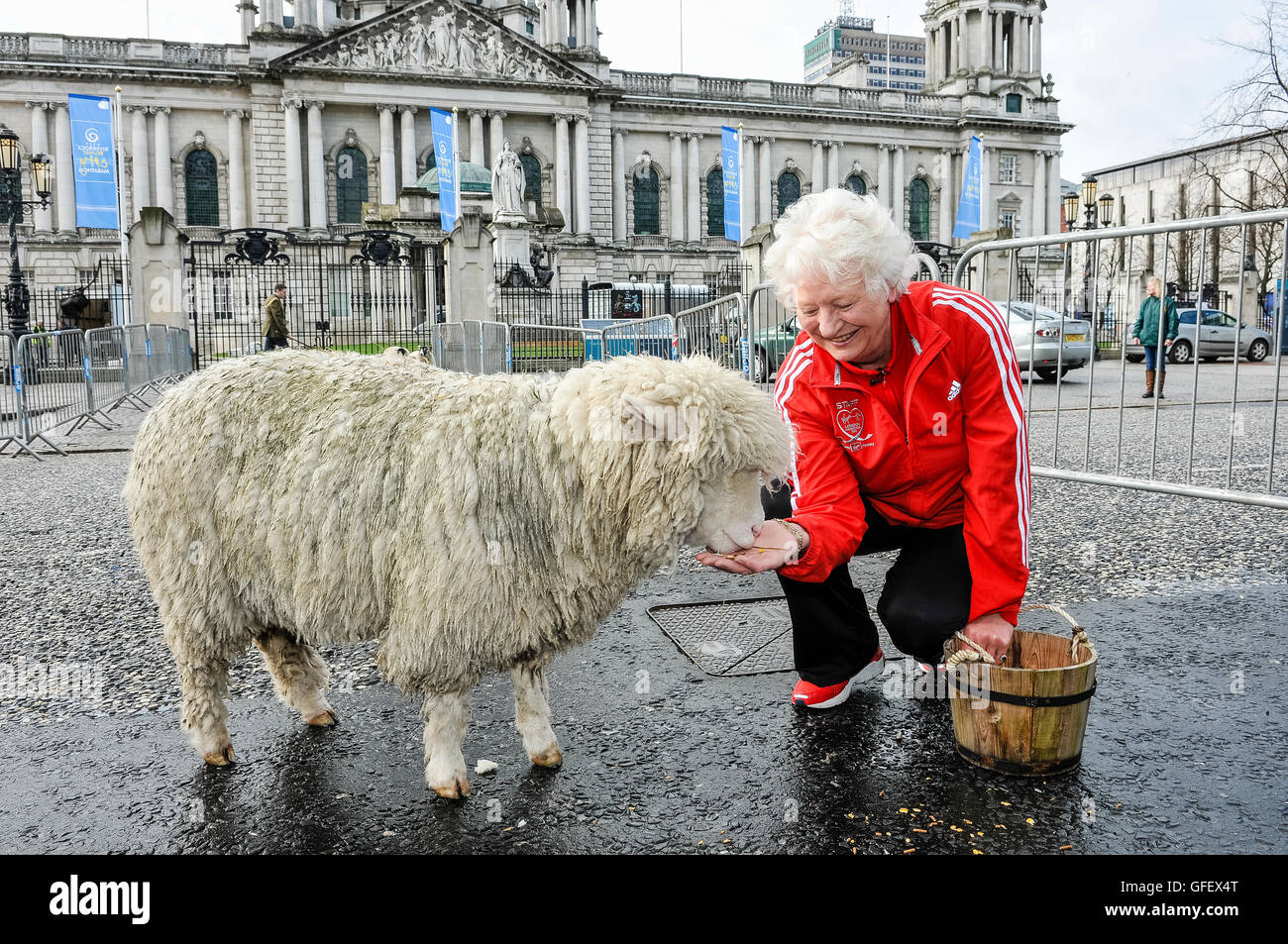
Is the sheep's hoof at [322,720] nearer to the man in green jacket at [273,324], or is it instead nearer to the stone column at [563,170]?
the man in green jacket at [273,324]

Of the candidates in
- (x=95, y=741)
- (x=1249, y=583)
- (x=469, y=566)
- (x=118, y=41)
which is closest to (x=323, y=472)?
(x=469, y=566)

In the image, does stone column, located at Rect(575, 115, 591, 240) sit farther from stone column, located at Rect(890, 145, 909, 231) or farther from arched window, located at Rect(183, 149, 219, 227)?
stone column, located at Rect(890, 145, 909, 231)

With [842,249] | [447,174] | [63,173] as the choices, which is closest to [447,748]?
[842,249]

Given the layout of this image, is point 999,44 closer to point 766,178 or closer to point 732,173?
point 766,178

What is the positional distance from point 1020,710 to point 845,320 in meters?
Answer: 1.16

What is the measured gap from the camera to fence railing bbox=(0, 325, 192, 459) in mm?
10695

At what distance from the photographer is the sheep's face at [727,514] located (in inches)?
87.6

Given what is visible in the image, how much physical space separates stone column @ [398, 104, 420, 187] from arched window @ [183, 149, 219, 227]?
29.2 feet

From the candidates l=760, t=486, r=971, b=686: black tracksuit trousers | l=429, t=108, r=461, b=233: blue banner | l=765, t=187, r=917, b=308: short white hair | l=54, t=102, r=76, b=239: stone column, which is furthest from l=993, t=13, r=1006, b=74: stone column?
l=765, t=187, r=917, b=308: short white hair

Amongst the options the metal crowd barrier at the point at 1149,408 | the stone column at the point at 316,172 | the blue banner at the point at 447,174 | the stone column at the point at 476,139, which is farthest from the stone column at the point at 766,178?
the metal crowd barrier at the point at 1149,408

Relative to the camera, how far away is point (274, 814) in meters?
2.53

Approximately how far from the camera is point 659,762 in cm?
280
